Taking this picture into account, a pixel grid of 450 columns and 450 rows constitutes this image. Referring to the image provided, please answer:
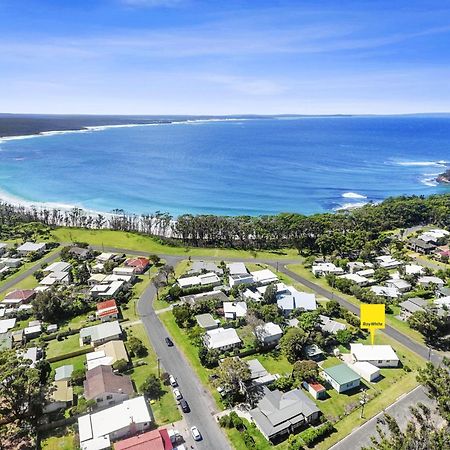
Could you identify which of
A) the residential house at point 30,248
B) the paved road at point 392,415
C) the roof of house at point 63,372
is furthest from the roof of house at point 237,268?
the residential house at point 30,248

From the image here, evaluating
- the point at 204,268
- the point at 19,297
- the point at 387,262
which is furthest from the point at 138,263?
the point at 387,262

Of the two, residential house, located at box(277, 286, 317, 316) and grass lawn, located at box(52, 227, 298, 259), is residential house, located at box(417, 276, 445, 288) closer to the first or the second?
residential house, located at box(277, 286, 317, 316)

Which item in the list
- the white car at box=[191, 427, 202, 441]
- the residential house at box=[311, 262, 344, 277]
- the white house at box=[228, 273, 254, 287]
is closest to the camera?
the white car at box=[191, 427, 202, 441]

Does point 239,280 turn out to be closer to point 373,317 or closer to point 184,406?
point 373,317

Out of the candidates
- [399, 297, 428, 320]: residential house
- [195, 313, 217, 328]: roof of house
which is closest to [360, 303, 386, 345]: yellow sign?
[399, 297, 428, 320]: residential house

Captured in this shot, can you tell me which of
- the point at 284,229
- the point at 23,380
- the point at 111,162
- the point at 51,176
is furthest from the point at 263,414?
the point at 111,162
